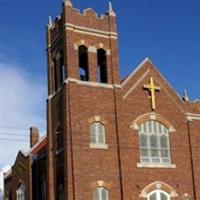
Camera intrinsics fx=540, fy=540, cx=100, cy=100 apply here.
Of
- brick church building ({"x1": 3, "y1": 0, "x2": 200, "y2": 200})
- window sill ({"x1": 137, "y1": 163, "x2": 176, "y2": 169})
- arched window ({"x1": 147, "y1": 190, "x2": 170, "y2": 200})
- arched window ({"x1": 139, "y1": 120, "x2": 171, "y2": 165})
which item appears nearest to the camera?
brick church building ({"x1": 3, "y1": 0, "x2": 200, "y2": 200})

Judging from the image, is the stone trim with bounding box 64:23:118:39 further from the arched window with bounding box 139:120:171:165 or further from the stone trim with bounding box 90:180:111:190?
the stone trim with bounding box 90:180:111:190

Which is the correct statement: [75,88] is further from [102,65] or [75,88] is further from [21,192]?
[21,192]

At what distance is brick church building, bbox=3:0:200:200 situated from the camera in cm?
3067

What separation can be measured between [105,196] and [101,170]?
1476 mm

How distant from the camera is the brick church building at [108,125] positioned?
30.7 meters

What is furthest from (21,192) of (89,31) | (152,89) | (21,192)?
(89,31)

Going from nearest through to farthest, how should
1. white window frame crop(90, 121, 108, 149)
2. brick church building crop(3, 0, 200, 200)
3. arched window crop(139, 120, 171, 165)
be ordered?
1. brick church building crop(3, 0, 200, 200)
2. white window frame crop(90, 121, 108, 149)
3. arched window crop(139, 120, 171, 165)

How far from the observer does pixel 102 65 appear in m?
35.2

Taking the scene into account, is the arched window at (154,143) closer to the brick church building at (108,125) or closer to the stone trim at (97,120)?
the brick church building at (108,125)

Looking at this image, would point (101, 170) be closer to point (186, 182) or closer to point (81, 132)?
point (81, 132)

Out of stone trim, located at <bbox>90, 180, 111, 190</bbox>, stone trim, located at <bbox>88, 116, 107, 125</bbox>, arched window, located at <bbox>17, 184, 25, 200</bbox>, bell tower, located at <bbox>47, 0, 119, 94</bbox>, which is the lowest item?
stone trim, located at <bbox>90, 180, 111, 190</bbox>

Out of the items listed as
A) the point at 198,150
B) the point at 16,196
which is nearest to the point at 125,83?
the point at 198,150

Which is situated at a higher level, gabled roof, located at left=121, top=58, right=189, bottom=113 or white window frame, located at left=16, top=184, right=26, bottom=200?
gabled roof, located at left=121, top=58, right=189, bottom=113

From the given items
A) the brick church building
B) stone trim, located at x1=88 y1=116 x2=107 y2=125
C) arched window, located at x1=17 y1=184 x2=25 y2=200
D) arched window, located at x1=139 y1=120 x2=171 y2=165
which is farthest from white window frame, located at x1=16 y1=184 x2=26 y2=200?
arched window, located at x1=139 y1=120 x2=171 y2=165
